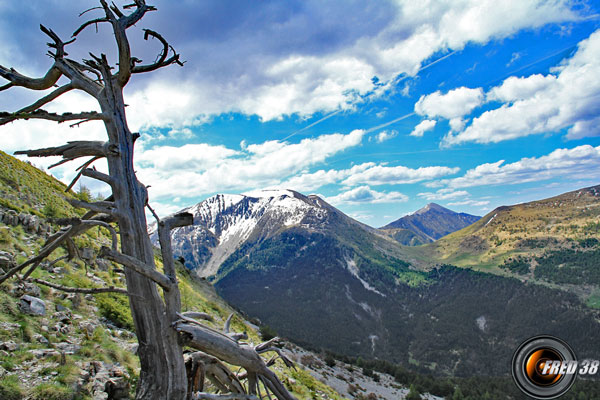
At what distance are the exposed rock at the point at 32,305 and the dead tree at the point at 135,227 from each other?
6522 millimetres

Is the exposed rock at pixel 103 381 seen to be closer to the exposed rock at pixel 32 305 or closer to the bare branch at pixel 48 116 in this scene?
the exposed rock at pixel 32 305

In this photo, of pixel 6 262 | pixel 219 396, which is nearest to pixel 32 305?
pixel 6 262

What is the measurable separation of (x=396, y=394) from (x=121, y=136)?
55930mm

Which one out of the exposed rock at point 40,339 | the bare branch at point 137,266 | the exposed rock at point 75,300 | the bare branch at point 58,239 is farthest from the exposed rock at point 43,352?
the bare branch at point 137,266

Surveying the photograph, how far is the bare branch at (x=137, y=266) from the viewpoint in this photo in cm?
382

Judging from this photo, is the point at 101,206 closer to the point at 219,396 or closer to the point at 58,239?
the point at 58,239

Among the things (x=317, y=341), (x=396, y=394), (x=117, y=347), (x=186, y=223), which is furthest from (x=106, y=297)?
(x=317, y=341)

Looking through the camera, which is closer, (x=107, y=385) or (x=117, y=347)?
(x=107, y=385)

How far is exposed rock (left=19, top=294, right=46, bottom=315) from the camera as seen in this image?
29.1 feet

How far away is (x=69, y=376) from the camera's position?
6.81m

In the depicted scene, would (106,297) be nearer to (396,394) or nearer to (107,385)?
(107,385)

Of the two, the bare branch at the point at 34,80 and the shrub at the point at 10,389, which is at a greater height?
the bare branch at the point at 34,80
